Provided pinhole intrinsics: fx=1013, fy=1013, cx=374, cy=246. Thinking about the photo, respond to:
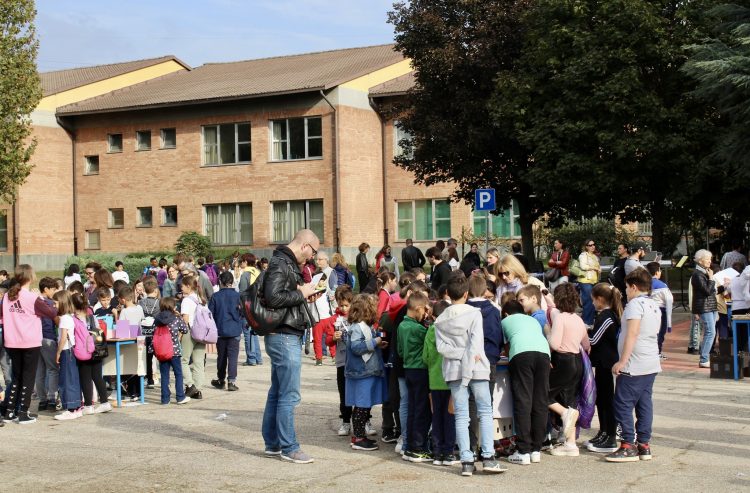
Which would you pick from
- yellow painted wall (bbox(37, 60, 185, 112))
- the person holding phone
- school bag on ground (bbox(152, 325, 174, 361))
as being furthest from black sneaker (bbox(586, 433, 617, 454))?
yellow painted wall (bbox(37, 60, 185, 112))

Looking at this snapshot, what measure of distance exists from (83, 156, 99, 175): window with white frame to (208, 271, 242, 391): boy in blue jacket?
114ft

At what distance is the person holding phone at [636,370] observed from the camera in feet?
30.5

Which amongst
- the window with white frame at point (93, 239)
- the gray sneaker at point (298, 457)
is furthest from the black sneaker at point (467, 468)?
the window with white frame at point (93, 239)

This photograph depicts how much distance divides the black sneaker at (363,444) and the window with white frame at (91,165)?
132 ft

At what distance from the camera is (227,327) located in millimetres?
14914

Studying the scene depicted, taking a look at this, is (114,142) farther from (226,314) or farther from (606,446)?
(606,446)

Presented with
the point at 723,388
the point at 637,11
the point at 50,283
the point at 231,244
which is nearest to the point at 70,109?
the point at 231,244

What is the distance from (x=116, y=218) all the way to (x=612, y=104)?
1089 inches

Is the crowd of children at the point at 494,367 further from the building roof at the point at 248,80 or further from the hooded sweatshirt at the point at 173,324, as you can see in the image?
the building roof at the point at 248,80

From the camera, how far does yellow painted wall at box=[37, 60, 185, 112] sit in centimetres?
4719

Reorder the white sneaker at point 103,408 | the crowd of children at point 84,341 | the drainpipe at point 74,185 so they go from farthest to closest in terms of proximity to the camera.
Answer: the drainpipe at point 74,185 → the white sneaker at point 103,408 → the crowd of children at point 84,341

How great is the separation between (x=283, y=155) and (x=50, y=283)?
30.6 m

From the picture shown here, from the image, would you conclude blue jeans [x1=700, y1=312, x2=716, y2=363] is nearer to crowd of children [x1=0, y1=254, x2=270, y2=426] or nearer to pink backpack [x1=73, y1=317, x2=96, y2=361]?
crowd of children [x1=0, y1=254, x2=270, y2=426]

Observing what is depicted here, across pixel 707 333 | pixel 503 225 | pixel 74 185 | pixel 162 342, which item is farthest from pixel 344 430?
pixel 74 185
